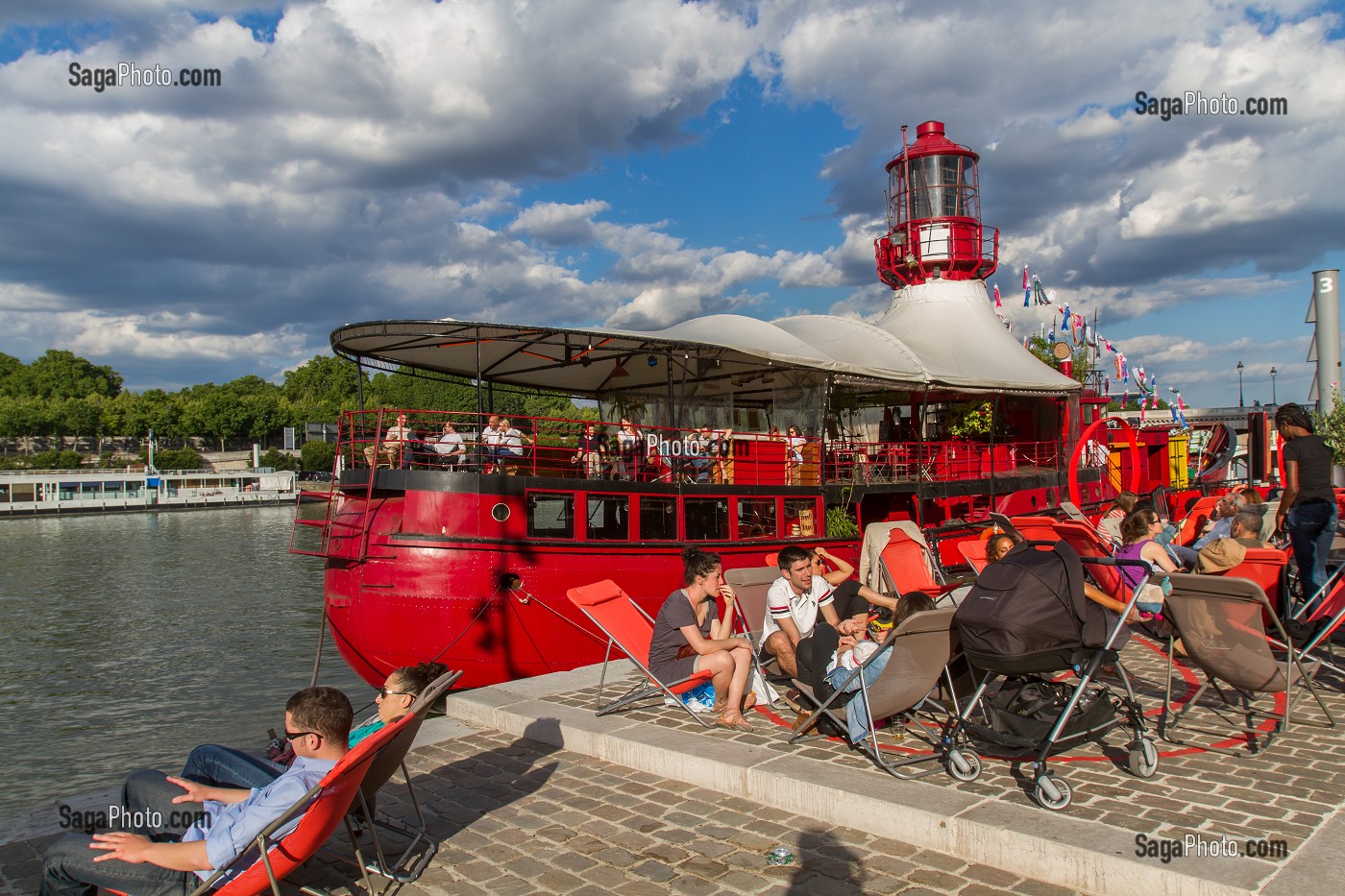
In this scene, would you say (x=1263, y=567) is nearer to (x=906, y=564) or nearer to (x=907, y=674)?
(x=906, y=564)

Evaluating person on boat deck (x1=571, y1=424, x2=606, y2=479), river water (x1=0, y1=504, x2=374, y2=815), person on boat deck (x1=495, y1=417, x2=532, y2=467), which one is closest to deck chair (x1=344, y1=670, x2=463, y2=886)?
river water (x1=0, y1=504, x2=374, y2=815)

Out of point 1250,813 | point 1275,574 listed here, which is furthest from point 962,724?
point 1275,574

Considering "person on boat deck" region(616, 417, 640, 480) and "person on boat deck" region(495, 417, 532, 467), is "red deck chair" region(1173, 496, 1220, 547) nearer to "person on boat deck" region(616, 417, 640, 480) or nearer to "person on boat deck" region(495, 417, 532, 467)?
"person on boat deck" region(616, 417, 640, 480)

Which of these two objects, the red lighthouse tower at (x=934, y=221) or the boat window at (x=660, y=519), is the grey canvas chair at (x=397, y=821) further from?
the red lighthouse tower at (x=934, y=221)

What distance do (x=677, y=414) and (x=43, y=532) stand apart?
187ft

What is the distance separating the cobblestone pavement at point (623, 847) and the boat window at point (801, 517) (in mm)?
9146

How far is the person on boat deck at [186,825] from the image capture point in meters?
3.70

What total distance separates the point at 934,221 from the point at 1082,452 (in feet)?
25.5

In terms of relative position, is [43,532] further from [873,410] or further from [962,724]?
[962,724]

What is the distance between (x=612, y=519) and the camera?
14094mm

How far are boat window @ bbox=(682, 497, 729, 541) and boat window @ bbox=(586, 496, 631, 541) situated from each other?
0.96m

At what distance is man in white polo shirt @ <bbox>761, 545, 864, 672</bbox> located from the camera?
7176 mm

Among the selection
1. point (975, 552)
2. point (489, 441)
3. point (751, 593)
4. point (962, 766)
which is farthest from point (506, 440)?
point (962, 766)

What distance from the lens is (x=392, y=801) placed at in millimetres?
5609
